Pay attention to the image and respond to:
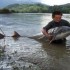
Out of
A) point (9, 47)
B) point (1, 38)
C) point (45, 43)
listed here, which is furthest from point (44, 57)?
point (1, 38)

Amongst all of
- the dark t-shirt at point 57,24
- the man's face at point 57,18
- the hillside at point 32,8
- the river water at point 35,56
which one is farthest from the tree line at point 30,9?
the river water at point 35,56

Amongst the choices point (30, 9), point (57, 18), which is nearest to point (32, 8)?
point (30, 9)

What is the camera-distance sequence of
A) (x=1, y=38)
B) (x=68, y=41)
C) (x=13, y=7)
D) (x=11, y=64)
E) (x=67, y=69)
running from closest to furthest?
(x=67, y=69) < (x=11, y=64) < (x=68, y=41) < (x=1, y=38) < (x=13, y=7)

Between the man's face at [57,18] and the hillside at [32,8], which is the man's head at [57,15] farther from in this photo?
the hillside at [32,8]

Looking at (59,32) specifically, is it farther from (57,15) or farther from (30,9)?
(30,9)

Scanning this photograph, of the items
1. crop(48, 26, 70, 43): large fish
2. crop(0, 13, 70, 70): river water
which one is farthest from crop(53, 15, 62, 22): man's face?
crop(0, 13, 70, 70): river water

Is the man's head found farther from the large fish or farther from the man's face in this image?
the large fish

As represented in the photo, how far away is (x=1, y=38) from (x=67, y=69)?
620 cm

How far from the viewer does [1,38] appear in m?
13.1

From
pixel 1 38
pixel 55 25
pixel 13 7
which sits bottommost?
pixel 13 7

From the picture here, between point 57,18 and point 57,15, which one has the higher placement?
point 57,15

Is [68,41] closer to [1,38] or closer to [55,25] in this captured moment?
[55,25]

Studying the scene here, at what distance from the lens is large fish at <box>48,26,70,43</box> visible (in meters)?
10.7

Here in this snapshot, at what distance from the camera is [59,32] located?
10883mm
